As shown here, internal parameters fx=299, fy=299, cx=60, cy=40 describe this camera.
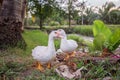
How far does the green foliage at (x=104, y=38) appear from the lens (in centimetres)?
505

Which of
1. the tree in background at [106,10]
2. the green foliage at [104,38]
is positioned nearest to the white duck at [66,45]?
the green foliage at [104,38]

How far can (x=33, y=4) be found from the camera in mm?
20656

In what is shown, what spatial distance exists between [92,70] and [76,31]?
56.8 ft

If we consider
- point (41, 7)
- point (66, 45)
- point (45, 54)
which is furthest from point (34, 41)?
point (41, 7)

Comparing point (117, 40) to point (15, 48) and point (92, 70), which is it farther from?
point (15, 48)

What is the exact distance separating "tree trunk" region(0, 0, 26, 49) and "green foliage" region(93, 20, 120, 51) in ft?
5.56

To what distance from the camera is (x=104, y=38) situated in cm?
540

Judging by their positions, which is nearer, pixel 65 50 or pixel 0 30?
pixel 65 50

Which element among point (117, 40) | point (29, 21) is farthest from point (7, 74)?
point (29, 21)

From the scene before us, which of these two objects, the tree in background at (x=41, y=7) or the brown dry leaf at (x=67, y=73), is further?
the tree in background at (x=41, y=7)

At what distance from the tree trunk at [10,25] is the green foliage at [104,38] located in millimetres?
1694

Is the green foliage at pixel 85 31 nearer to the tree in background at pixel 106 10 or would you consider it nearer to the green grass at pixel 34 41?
the tree in background at pixel 106 10

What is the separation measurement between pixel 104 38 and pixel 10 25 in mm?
2102

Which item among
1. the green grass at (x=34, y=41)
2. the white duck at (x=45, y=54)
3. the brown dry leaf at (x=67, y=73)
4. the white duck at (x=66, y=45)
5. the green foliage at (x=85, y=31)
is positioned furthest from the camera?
the green foliage at (x=85, y=31)
